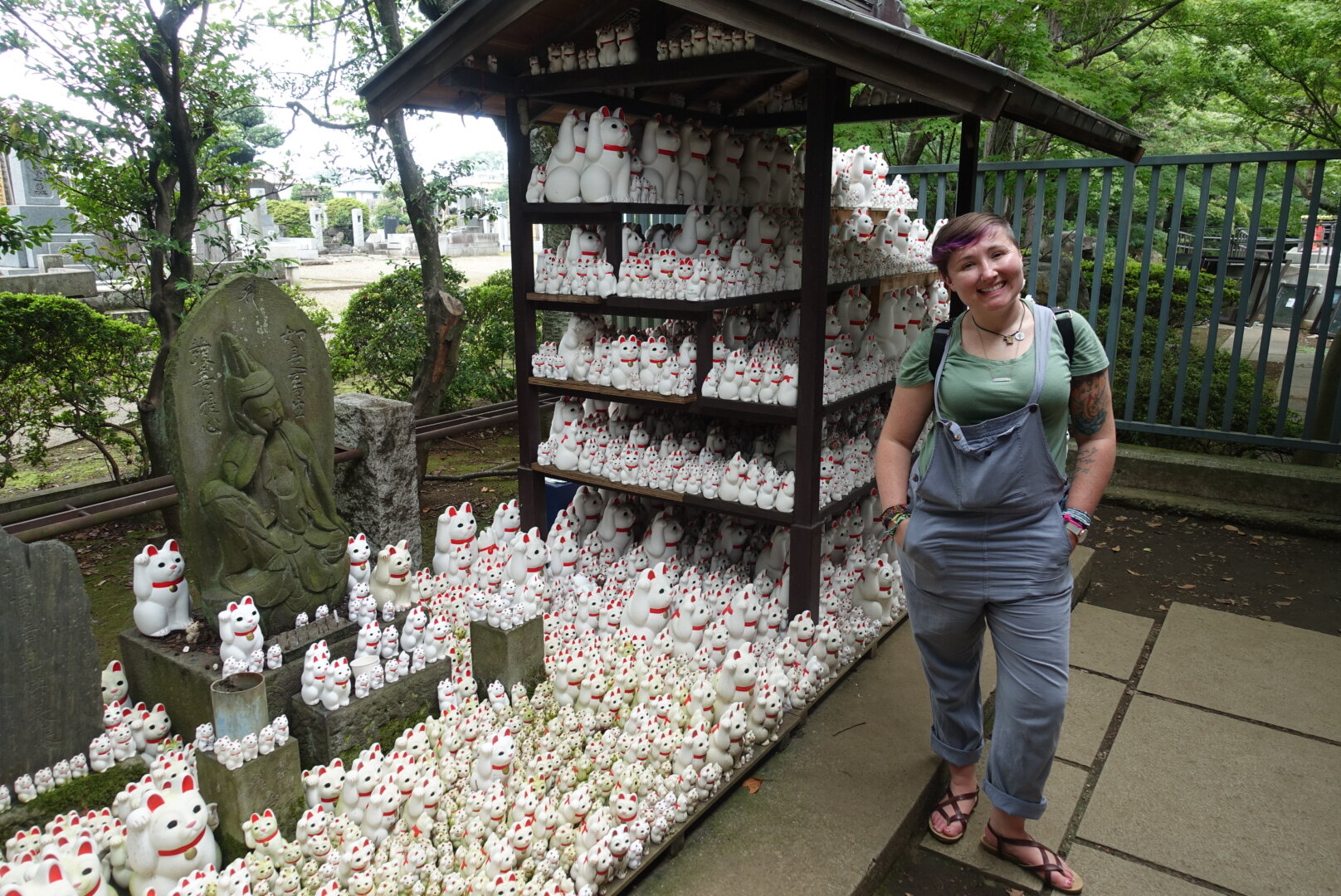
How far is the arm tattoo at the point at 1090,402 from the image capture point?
2588 millimetres

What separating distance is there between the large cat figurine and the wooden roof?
317 cm

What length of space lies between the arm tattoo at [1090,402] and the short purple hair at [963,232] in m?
0.48

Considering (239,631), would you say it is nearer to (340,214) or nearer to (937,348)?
(937,348)

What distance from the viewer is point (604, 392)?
14.6 feet

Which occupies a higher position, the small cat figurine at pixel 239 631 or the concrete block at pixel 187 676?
the small cat figurine at pixel 239 631

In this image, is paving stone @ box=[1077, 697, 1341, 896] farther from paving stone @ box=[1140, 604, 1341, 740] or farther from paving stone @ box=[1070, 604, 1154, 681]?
paving stone @ box=[1070, 604, 1154, 681]

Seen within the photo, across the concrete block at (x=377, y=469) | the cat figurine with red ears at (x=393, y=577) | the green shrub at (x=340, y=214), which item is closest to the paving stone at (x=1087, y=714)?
the cat figurine with red ears at (x=393, y=577)

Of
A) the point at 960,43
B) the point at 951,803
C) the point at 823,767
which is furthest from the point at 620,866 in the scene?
the point at 960,43

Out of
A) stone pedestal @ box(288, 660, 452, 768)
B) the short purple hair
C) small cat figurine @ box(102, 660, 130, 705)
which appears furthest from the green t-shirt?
small cat figurine @ box(102, 660, 130, 705)

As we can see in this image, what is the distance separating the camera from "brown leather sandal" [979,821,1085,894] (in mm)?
2895

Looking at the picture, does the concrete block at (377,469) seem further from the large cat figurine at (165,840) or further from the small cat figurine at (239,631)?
the large cat figurine at (165,840)

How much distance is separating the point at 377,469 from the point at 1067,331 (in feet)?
13.1

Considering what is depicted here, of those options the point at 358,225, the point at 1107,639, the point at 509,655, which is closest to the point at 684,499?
the point at 509,655

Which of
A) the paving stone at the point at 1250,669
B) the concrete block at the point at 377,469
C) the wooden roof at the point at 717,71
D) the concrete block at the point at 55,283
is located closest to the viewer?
the wooden roof at the point at 717,71
